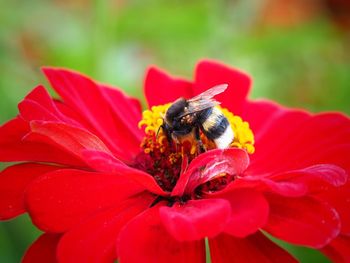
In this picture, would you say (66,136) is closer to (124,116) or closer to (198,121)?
(198,121)

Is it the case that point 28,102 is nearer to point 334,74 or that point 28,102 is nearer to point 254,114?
point 254,114

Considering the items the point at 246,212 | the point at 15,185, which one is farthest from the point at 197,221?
the point at 15,185

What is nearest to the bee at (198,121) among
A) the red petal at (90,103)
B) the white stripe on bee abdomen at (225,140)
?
the white stripe on bee abdomen at (225,140)

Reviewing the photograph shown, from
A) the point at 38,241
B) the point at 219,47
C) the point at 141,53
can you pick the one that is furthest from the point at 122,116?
the point at 141,53

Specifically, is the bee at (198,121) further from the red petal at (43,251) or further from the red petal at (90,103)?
the red petal at (43,251)

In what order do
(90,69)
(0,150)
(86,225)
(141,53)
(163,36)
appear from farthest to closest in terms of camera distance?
(141,53)
(163,36)
(90,69)
(0,150)
(86,225)
